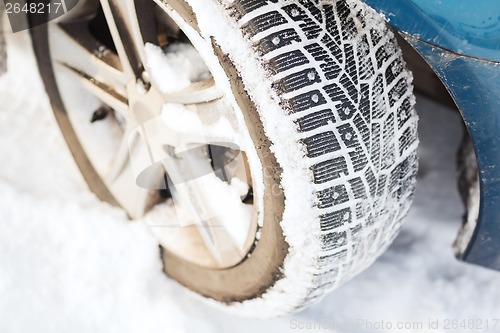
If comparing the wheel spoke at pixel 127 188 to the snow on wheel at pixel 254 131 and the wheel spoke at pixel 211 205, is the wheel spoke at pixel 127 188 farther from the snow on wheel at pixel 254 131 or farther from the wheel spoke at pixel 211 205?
the wheel spoke at pixel 211 205

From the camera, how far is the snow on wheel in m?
1.06

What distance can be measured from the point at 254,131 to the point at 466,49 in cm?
38

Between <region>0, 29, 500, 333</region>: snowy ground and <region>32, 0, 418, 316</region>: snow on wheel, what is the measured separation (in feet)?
0.30

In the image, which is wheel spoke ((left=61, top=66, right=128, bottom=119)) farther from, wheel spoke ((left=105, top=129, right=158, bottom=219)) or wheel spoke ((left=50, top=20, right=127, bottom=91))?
wheel spoke ((left=105, top=129, right=158, bottom=219))

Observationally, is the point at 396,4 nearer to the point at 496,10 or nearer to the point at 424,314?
the point at 496,10

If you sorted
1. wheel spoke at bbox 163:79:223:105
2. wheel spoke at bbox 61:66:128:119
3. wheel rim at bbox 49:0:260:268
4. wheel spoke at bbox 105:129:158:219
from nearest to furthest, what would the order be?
wheel spoke at bbox 163:79:223:105
wheel rim at bbox 49:0:260:268
wheel spoke at bbox 61:66:128:119
wheel spoke at bbox 105:129:158:219

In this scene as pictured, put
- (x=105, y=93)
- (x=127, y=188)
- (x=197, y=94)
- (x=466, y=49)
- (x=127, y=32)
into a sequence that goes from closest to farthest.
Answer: (x=466, y=49), (x=197, y=94), (x=127, y=32), (x=105, y=93), (x=127, y=188)

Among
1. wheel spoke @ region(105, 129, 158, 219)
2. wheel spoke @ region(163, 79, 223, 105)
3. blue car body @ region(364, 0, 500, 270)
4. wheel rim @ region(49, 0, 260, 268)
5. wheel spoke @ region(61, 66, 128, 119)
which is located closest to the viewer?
blue car body @ region(364, 0, 500, 270)

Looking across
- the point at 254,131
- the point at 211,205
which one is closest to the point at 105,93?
the point at 211,205

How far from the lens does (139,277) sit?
5.68 ft

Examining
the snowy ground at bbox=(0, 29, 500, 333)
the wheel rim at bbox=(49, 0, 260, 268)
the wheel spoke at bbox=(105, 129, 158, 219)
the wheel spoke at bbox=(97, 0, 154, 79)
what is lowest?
the snowy ground at bbox=(0, 29, 500, 333)

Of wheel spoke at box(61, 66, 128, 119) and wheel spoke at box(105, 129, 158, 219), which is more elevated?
wheel spoke at box(61, 66, 128, 119)

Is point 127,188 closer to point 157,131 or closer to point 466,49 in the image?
point 157,131

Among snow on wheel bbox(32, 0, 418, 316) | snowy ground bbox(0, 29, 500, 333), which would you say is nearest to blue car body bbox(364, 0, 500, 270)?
snow on wheel bbox(32, 0, 418, 316)
